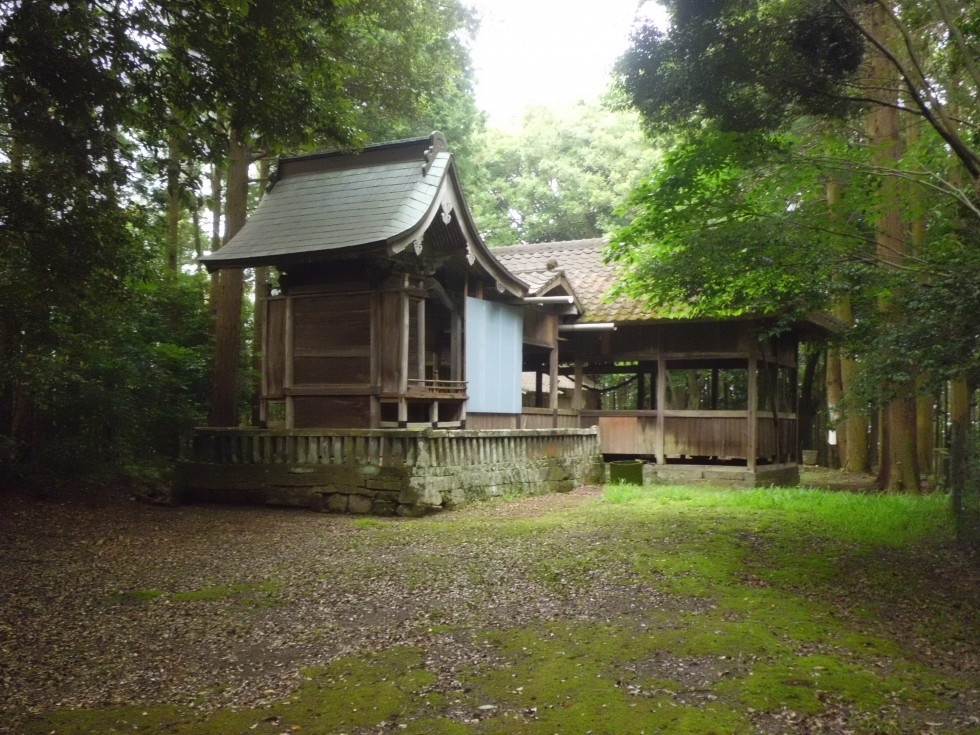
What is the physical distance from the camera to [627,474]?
17125 millimetres

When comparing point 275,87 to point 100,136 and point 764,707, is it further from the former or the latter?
point 764,707

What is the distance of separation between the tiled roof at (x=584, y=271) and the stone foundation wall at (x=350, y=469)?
491 cm

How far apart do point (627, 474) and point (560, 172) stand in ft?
67.3

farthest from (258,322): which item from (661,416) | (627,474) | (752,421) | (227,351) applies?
(752,421)

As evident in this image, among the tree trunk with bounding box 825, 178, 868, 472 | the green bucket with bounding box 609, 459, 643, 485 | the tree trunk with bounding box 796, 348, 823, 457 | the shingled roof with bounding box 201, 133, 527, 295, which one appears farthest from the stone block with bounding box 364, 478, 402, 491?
the tree trunk with bounding box 796, 348, 823, 457

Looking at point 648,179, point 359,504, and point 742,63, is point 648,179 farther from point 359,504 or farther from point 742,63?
point 359,504

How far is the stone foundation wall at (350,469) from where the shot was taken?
476 inches

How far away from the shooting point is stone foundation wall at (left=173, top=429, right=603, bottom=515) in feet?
39.6

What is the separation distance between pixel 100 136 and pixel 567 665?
8.16 metres

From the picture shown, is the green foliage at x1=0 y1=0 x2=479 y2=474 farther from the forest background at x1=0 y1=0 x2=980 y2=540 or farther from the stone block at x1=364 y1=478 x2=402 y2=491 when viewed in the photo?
the stone block at x1=364 y1=478 x2=402 y2=491

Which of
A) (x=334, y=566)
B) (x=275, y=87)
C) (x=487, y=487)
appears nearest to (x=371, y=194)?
(x=275, y=87)

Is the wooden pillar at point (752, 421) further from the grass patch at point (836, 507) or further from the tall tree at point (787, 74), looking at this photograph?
the tall tree at point (787, 74)

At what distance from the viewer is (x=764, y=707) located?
181 inches

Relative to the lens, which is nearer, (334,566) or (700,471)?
(334,566)
